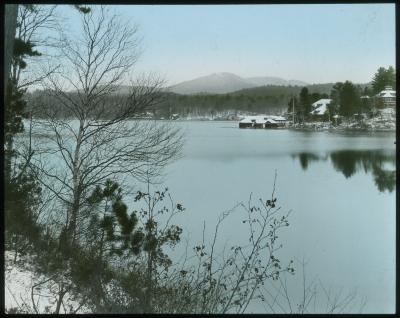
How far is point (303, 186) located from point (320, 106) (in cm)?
73

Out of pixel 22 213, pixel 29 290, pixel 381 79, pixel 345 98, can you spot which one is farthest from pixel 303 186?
pixel 22 213

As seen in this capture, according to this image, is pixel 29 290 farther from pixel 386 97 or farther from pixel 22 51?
pixel 386 97

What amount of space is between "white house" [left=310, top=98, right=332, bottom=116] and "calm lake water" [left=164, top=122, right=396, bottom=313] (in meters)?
0.19

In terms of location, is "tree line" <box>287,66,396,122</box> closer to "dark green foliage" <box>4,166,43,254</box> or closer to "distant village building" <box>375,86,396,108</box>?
"distant village building" <box>375,86,396,108</box>

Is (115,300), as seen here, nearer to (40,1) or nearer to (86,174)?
(86,174)

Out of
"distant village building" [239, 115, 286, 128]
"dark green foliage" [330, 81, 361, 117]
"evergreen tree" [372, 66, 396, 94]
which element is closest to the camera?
"evergreen tree" [372, 66, 396, 94]

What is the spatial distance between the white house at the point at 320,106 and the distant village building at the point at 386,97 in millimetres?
490

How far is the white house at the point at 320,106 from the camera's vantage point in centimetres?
330

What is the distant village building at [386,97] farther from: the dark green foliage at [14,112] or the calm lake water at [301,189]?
the dark green foliage at [14,112]

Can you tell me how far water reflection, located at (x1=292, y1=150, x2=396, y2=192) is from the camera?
10.4 ft

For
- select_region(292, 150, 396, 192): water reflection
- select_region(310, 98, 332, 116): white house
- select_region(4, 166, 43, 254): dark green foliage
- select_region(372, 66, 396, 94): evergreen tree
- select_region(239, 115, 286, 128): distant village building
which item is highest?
select_region(372, 66, 396, 94): evergreen tree

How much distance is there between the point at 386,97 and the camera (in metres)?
2.56

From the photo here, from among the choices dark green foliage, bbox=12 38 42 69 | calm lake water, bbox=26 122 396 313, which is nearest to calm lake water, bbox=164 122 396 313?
calm lake water, bbox=26 122 396 313

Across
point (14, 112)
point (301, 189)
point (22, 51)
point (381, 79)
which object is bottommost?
point (301, 189)
